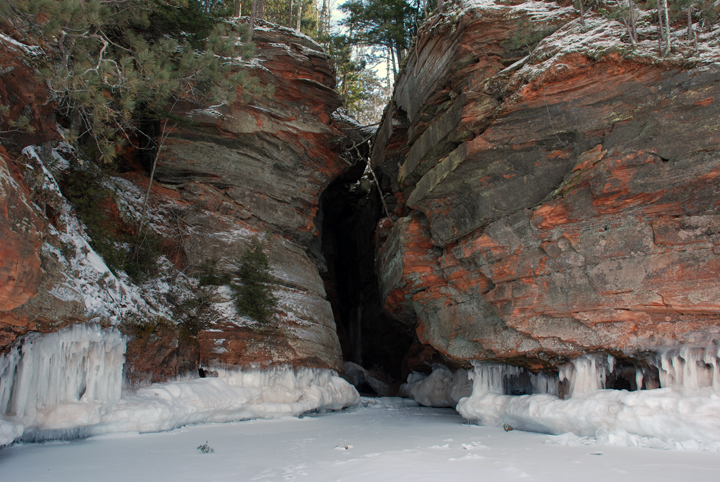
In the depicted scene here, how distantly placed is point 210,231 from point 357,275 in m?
10.7

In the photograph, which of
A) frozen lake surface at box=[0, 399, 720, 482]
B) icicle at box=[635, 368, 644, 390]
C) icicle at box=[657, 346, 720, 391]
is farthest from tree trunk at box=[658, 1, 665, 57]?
frozen lake surface at box=[0, 399, 720, 482]

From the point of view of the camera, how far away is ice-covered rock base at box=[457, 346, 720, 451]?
6652mm

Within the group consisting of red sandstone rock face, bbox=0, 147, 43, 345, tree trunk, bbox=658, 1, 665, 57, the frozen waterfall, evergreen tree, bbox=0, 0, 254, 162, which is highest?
tree trunk, bbox=658, 1, 665, 57

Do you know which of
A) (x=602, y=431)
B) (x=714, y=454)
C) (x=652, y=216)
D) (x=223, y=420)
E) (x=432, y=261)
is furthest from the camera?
(x=432, y=261)

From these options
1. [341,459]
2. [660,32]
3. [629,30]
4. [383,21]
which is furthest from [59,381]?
[383,21]

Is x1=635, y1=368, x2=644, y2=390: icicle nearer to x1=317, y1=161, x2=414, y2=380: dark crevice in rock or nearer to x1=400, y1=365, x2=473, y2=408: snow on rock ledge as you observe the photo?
x1=400, y1=365, x2=473, y2=408: snow on rock ledge

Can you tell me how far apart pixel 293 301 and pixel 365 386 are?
8378 mm

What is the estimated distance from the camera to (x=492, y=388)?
11266mm

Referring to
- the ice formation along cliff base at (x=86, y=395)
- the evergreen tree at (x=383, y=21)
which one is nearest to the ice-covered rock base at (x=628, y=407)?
→ the ice formation along cliff base at (x=86, y=395)

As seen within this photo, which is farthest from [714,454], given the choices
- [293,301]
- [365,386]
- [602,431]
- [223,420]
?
[365,386]

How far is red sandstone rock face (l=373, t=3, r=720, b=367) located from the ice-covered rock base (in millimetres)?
490

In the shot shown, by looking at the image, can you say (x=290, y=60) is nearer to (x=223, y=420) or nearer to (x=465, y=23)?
(x=465, y=23)

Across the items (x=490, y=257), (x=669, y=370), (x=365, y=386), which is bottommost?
(x=365, y=386)

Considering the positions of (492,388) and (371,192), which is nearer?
(492,388)
